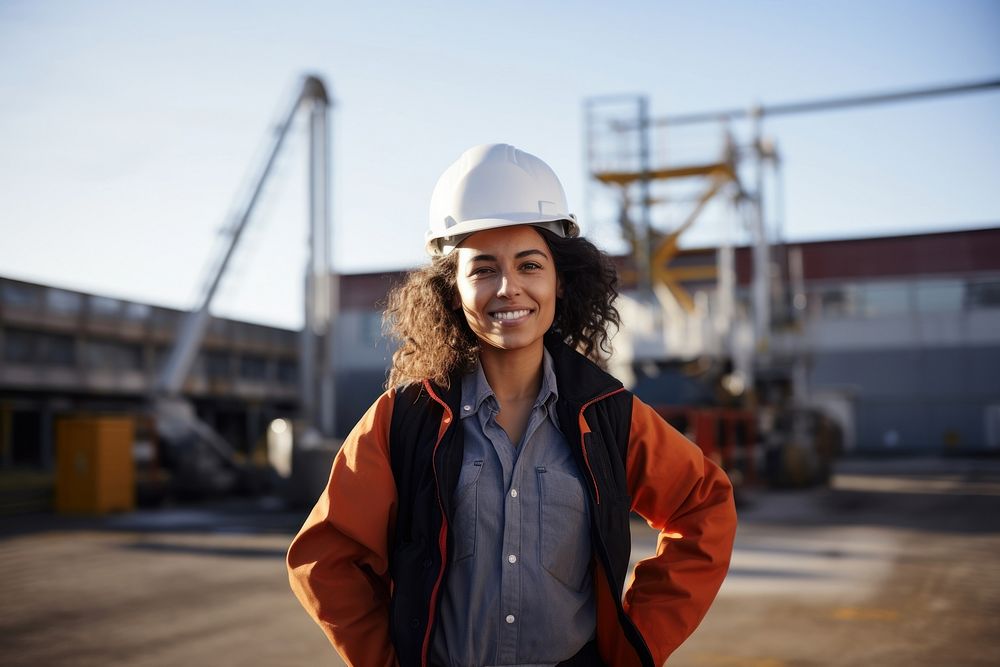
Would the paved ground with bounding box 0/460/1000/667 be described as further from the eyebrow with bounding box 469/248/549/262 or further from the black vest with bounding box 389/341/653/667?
the eyebrow with bounding box 469/248/549/262

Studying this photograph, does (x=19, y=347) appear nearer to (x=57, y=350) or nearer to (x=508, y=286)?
(x=57, y=350)

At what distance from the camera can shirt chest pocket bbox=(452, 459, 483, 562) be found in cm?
232

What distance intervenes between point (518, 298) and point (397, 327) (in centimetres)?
58

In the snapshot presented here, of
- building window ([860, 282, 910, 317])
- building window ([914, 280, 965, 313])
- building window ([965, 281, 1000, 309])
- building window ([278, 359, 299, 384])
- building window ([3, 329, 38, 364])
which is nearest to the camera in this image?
building window ([3, 329, 38, 364])

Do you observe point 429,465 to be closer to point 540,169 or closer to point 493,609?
point 493,609

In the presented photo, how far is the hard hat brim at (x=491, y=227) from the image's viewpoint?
8.16 feet

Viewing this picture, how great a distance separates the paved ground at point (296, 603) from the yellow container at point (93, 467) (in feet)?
3.41

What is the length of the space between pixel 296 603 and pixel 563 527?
19.7ft

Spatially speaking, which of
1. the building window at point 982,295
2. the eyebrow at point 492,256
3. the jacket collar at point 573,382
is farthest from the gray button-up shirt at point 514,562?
the building window at point 982,295

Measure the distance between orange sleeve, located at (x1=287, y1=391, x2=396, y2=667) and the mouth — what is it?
0.44 m

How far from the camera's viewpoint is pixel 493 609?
229 centimetres

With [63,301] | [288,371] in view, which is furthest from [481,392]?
[288,371]

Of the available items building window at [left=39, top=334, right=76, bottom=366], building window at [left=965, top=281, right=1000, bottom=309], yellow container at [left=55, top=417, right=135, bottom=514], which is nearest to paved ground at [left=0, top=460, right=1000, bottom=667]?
yellow container at [left=55, top=417, right=135, bottom=514]

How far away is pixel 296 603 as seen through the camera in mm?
7832
